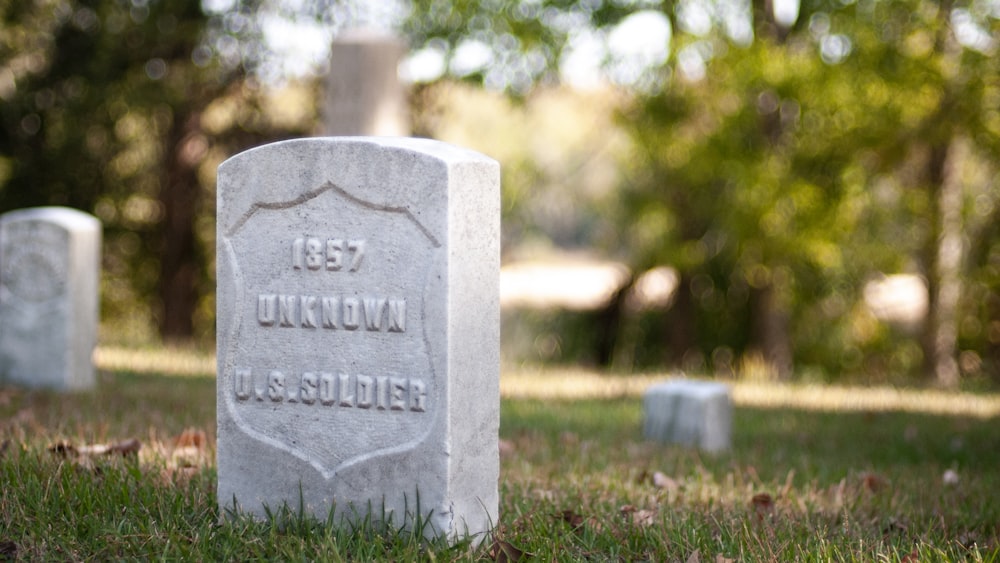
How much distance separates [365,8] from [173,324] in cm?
541

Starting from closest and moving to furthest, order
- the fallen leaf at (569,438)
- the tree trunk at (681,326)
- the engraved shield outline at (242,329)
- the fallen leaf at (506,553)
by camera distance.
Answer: the fallen leaf at (506,553) → the engraved shield outline at (242,329) → the fallen leaf at (569,438) → the tree trunk at (681,326)

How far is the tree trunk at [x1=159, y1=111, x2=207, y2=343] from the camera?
50.3 feet

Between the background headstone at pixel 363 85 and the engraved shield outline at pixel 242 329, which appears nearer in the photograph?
the engraved shield outline at pixel 242 329

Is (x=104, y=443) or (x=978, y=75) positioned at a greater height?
(x=978, y=75)

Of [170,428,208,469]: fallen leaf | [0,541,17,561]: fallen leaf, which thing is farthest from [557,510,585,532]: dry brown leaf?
[0,541,17,561]: fallen leaf

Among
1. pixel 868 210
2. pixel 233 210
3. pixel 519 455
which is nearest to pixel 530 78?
pixel 868 210

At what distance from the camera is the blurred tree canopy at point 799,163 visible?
12.5 meters

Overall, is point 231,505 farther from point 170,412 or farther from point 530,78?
point 530,78

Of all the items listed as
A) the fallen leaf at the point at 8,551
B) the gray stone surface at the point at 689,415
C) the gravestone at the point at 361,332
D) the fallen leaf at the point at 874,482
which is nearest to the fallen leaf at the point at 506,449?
the gray stone surface at the point at 689,415

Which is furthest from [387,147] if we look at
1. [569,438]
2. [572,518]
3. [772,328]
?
[772,328]

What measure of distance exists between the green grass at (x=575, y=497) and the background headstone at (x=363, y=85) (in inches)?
122

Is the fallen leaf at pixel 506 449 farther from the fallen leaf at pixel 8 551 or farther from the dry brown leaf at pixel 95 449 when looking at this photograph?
the fallen leaf at pixel 8 551

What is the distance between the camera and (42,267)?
7.57 m

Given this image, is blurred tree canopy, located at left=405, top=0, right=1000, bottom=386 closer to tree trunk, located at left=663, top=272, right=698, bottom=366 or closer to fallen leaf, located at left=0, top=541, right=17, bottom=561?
tree trunk, located at left=663, top=272, right=698, bottom=366
